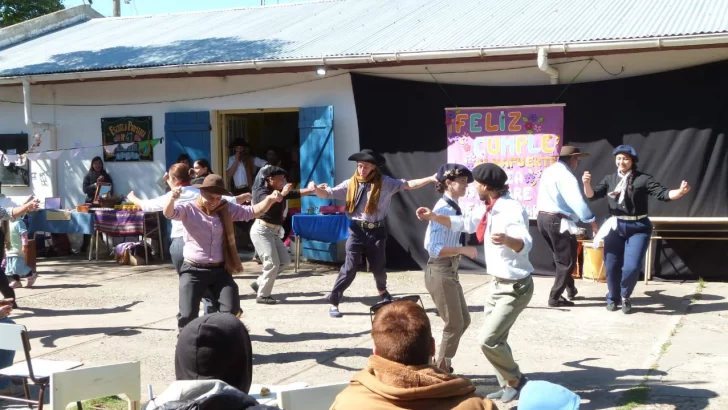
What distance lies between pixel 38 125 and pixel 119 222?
260 cm

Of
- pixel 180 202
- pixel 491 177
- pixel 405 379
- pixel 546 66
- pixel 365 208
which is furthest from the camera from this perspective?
pixel 546 66

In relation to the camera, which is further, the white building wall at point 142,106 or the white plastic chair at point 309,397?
the white building wall at point 142,106

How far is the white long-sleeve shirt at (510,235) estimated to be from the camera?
205 inches

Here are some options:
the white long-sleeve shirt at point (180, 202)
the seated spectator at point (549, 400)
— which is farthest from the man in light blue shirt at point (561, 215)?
the seated spectator at point (549, 400)

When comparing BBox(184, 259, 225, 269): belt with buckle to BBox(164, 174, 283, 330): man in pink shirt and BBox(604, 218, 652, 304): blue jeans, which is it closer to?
BBox(164, 174, 283, 330): man in pink shirt

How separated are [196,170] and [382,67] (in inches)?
120

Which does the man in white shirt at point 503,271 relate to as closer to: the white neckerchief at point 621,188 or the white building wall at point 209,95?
the white neckerchief at point 621,188

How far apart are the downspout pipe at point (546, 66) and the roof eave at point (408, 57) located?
0.16 ft

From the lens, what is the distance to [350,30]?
1256cm

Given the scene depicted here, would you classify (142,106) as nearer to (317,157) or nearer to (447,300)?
(317,157)

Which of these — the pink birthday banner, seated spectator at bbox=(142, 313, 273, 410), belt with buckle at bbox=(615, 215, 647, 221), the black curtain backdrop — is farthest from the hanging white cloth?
seated spectator at bbox=(142, 313, 273, 410)

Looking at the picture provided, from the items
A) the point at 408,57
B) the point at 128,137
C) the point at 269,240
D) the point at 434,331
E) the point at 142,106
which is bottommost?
the point at 434,331

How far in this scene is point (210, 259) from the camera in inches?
250

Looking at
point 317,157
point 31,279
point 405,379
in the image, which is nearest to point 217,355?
point 405,379
